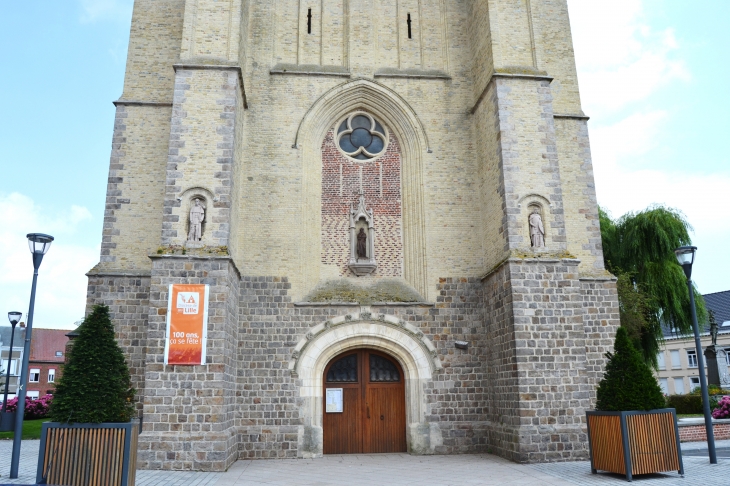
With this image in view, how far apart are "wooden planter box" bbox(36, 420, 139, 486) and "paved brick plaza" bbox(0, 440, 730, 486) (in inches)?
43.7

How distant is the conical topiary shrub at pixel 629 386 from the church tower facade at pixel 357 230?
2.43 metres

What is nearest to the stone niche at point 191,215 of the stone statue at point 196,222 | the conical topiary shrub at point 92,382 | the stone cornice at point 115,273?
the stone statue at point 196,222

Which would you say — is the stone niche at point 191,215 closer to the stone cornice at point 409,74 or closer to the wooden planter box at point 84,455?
the wooden planter box at point 84,455

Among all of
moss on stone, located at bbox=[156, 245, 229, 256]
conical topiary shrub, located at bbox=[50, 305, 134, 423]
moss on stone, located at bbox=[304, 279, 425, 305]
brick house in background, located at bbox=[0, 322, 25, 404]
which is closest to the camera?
conical topiary shrub, located at bbox=[50, 305, 134, 423]

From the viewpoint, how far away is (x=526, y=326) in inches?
490

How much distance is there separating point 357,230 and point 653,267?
13684mm

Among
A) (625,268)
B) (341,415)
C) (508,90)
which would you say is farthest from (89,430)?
(625,268)

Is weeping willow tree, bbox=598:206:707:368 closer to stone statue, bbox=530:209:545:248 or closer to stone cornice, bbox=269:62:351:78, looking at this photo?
A: stone statue, bbox=530:209:545:248

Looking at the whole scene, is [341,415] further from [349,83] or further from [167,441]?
[349,83]

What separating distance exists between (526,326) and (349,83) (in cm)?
763

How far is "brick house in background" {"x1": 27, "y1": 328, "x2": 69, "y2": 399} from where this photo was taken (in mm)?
50344

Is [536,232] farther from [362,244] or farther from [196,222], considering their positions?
[196,222]

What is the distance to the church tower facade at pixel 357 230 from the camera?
1232cm

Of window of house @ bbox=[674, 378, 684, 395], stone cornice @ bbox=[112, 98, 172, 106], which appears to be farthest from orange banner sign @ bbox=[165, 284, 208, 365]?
window of house @ bbox=[674, 378, 684, 395]
